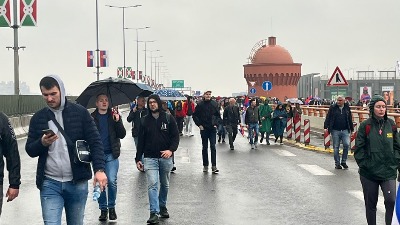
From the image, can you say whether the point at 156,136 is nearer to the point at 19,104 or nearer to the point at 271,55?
the point at 19,104

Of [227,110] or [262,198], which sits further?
[227,110]

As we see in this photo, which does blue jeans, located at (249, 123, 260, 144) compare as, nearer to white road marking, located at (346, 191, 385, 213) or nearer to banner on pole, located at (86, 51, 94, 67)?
white road marking, located at (346, 191, 385, 213)

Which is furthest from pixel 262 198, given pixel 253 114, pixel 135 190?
pixel 253 114

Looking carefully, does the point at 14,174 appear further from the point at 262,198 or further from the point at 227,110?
the point at 227,110

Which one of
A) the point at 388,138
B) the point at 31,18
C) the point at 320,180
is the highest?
the point at 31,18

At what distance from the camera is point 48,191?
211 inches

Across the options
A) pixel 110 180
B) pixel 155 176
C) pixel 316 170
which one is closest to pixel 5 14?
pixel 316 170

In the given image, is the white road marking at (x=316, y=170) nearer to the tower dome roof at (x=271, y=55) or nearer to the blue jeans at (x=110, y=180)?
the blue jeans at (x=110, y=180)

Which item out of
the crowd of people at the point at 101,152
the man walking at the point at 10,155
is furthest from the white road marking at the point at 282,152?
the man walking at the point at 10,155

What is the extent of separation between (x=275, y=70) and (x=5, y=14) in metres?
57.8

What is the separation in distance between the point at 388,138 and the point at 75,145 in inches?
147

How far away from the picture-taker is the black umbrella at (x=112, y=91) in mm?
9305

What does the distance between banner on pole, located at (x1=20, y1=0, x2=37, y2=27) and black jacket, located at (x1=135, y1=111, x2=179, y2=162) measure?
23347mm

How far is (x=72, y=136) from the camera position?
5.39 meters
